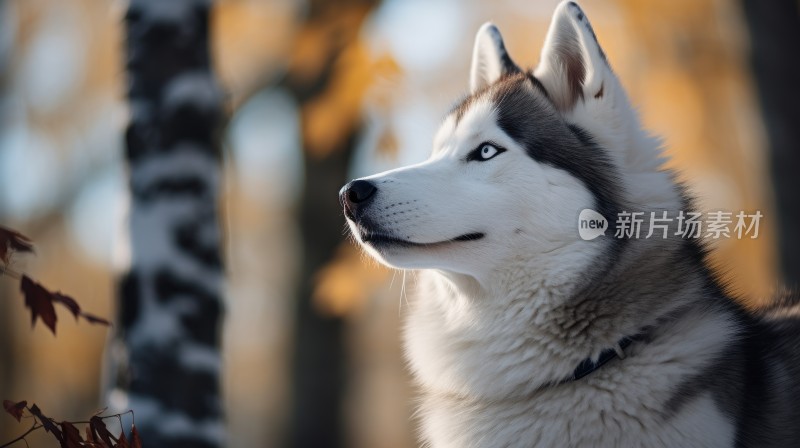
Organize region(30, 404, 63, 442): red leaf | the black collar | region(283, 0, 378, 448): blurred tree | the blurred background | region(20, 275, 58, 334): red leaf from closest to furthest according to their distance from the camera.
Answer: region(30, 404, 63, 442): red leaf < region(20, 275, 58, 334): red leaf < the black collar < the blurred background < region(283, 0, 378, 448): blurred tree

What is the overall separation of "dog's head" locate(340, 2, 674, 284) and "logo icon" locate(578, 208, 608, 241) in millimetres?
21

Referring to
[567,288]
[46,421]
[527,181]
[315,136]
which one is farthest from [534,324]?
[315,136]

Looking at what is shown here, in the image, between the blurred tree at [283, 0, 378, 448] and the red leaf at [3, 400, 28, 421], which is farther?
the blurred tree at [283, 0, 378, 448]

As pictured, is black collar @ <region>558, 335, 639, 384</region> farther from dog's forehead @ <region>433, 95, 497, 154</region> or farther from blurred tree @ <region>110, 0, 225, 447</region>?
blurred tree @ <region>110, 0, 225, 447</region>

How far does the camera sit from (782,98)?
280 inches

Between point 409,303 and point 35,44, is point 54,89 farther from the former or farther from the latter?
point 409,303

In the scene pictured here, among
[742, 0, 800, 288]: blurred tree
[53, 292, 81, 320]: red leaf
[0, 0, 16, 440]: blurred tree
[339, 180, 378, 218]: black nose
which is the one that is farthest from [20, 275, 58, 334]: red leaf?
[0, 0, 16, 440]: blurred tree

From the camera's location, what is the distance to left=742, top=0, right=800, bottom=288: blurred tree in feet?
23.3

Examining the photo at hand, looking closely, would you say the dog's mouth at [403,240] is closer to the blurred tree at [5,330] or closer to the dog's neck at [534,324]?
the dog's neck at [534,324]

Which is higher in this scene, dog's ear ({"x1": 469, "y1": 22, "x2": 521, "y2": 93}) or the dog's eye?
dog's ear ({"x1": 469, "y1": 22, "x2": 521, "y2": 93})

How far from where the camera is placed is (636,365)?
299 centimetres

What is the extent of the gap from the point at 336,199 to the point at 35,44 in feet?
22.3

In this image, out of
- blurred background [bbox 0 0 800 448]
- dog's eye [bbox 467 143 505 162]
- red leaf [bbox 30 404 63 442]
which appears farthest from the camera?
blurred background [bbox 0 0 800 448]

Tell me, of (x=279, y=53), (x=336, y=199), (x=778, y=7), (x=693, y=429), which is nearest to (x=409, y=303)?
(x=693, y=429)
